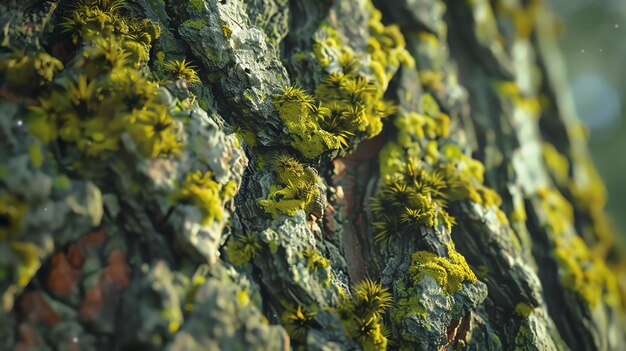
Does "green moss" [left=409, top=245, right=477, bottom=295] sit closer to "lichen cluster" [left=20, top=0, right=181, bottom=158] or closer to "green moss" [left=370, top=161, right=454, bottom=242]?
"green moss" [left=370, top=161, right=454, bottom=242]

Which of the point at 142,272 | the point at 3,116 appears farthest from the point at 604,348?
the point at 3,116

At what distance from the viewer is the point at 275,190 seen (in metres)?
7.85

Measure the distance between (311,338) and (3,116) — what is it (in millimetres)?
5863

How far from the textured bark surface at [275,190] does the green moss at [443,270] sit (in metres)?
0.05

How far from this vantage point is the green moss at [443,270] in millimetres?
8172

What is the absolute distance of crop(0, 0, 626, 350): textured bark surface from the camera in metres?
5.82

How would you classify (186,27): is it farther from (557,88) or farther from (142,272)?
(557,88)

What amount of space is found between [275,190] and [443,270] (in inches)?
153

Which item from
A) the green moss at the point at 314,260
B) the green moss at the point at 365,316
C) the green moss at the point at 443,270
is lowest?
the green moss at the point at 365,316

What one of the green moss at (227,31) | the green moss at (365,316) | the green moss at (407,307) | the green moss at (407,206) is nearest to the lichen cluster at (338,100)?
the green moss at (407,206)

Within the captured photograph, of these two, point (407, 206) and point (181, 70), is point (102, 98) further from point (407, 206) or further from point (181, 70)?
point (407, 206)

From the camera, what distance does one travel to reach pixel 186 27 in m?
7.94

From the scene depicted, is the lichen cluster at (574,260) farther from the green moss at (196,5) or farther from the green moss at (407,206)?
the green moss at (196,5)

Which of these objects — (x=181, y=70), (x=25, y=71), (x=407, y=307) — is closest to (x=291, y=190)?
(x=181, y=70)
